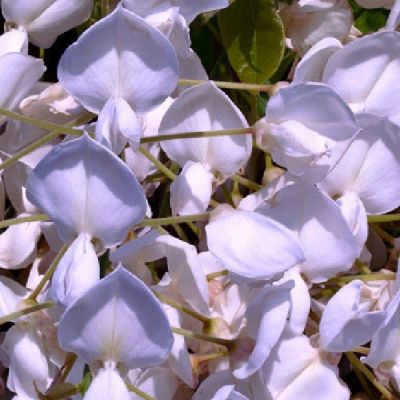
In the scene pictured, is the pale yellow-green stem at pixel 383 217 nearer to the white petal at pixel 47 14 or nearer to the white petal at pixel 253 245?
the white petal at pixel 253 245

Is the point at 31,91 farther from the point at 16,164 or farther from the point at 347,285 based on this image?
the point at 347,285

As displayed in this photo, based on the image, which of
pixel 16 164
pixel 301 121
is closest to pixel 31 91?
pixel 16 164

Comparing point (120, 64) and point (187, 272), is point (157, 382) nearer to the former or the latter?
point (187, 272)

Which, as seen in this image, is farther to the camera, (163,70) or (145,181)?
(145,181)

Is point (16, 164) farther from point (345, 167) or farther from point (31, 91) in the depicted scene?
point (345, 167)

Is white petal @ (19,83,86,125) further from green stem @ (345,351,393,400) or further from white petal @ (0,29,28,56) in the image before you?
green stem @ (345,351,393,400)

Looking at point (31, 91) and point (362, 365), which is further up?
point (31, 91)

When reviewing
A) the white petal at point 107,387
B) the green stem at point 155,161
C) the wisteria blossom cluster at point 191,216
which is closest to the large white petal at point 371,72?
the wisteria blossom cluster at point 191,216
